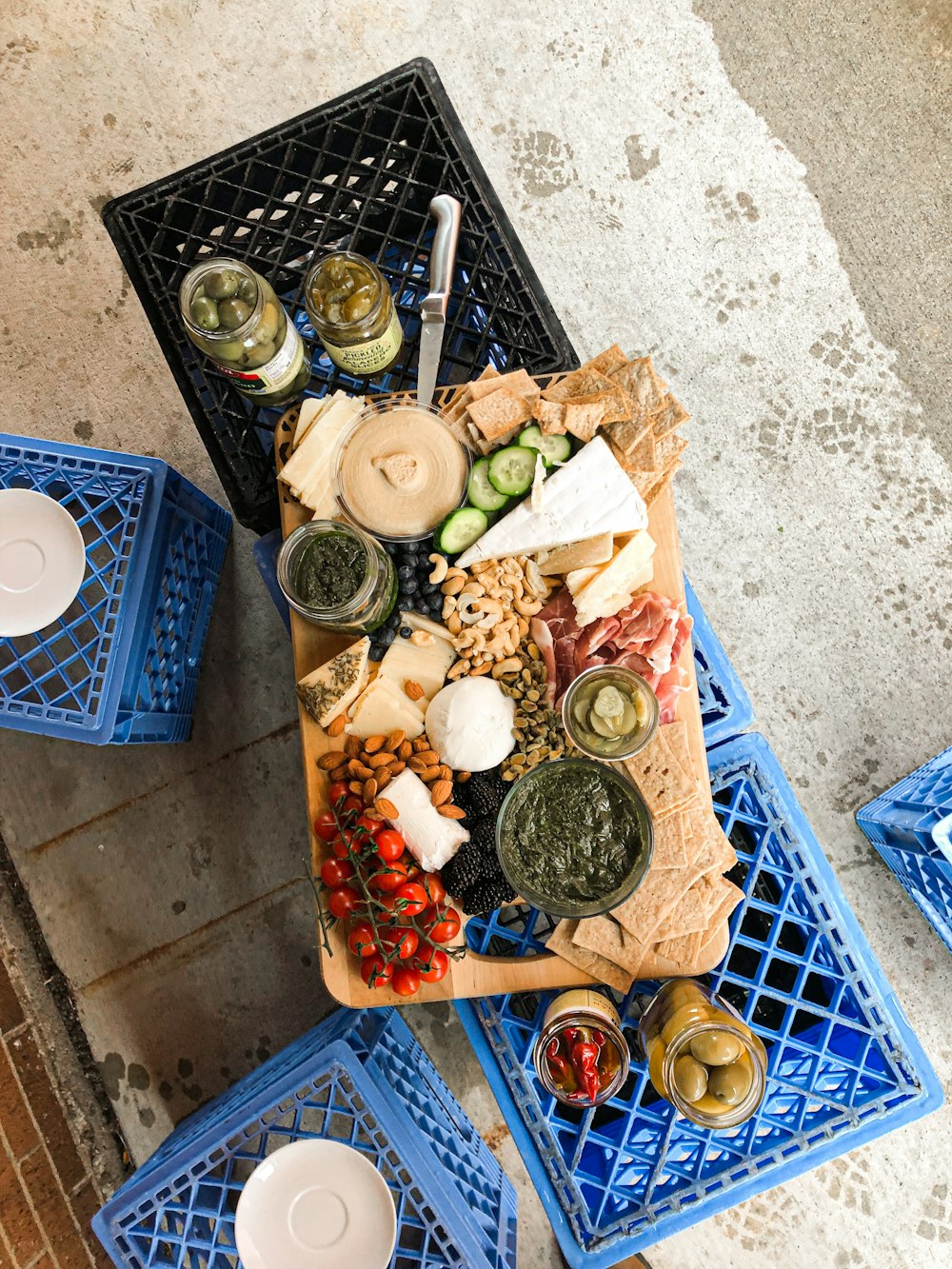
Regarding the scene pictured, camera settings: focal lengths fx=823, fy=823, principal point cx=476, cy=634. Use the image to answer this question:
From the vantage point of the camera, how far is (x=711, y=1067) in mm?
1685

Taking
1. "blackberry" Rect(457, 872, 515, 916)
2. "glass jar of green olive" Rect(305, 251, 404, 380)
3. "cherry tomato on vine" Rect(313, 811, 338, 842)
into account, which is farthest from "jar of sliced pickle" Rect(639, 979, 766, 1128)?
"glass jar of green olive" Rect(305, 251, 404, 380)

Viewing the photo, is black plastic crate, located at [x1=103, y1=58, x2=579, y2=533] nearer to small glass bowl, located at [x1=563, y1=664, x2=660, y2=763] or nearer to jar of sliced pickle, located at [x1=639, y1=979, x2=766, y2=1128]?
small glass bowl, located at [x1=563, y1=664, x2=660, y2=763]

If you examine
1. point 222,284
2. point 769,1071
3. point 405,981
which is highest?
point 222,284

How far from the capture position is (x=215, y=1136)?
1694 mm

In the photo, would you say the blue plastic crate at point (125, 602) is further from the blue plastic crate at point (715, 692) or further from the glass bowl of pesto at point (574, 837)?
the blue plastic crate at point (715, 692)

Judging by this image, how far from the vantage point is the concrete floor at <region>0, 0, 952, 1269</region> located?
252 cm

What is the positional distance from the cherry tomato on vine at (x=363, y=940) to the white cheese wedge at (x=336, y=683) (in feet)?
1.39

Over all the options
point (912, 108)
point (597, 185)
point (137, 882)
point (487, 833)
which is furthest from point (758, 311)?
point (137, 882)

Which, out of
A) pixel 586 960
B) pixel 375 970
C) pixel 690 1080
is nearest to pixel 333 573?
pixel 375 970

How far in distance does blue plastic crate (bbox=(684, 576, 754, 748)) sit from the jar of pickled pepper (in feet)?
2.23

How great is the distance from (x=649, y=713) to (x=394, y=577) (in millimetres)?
589

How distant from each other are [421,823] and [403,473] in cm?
72

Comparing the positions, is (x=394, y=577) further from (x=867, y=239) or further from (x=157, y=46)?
(x=157, y=46)

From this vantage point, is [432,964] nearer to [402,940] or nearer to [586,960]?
[402,940]
